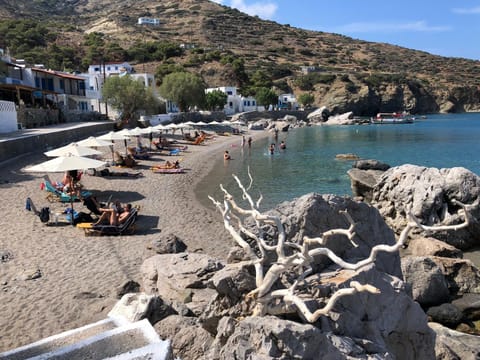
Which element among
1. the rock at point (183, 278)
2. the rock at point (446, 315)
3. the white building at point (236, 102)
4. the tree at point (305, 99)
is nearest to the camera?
the rock at point (183, 278)

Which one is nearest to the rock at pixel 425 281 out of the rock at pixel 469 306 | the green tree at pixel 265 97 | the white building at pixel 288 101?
the rock at pixel 469 306

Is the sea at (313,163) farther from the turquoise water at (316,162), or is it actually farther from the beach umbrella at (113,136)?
the beach umbrella at (113,136)

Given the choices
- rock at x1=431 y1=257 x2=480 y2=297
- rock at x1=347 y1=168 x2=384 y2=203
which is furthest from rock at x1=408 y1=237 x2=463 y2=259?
rock at x1=347 y1=168 x2=384 y2=203

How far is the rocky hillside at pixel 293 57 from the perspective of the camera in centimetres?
10489

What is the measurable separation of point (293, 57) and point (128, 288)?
132 m

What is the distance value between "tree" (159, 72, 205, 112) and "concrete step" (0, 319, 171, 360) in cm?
5483

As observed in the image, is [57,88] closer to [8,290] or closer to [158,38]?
[8,290]

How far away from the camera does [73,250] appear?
35.4 ft

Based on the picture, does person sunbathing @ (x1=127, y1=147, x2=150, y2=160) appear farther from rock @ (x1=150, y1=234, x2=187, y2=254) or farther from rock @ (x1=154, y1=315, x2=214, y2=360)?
rock @ (x1=154, y1=315, x2=214, y2=360)

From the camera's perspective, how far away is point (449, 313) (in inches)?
336

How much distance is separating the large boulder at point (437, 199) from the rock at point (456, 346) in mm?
6502

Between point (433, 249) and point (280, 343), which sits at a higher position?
point (280, 343)

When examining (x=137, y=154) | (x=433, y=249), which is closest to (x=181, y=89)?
(x=137, y=154)

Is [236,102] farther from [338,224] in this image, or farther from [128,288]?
[338,224]
